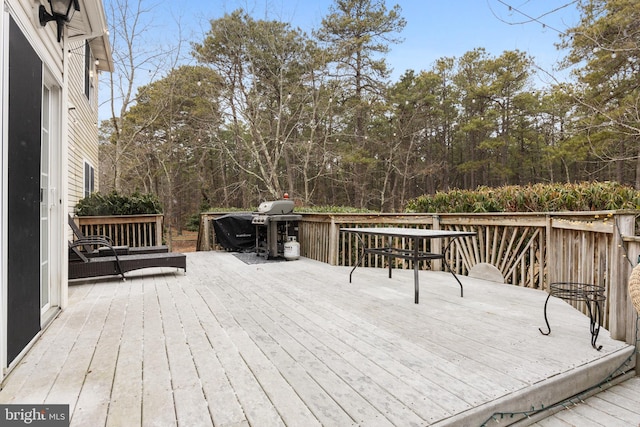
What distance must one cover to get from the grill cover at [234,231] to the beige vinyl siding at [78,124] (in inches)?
108

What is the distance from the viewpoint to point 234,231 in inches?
323

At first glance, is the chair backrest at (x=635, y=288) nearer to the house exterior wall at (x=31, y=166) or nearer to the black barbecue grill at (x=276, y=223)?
the house exterior wall at (x=31, y=166)

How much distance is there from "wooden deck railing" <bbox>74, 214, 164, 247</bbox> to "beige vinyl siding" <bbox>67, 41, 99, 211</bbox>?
18.7 inches

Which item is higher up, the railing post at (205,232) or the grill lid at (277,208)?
the grill lid at (277,208)

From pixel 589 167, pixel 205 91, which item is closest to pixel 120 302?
pixel 205 91

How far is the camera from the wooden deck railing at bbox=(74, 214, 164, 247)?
20.8 ft

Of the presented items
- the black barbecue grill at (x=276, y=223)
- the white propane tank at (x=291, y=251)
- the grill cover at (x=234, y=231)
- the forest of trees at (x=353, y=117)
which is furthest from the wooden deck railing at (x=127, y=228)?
the forest of trees at (x=353, y=117)

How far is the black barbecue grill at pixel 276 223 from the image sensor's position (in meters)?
6.72

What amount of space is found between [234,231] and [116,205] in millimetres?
2452

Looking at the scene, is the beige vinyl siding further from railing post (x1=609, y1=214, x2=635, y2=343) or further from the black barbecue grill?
railing post (x1=609, y1=214, x2=635, y2=343)

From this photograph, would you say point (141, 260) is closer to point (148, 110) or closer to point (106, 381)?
point (106, 381)

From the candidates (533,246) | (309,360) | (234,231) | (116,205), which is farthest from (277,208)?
(309,360)

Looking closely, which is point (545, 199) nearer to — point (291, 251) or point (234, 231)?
point (291, 251)

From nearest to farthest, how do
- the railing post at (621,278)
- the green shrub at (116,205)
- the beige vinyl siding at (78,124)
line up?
the railing post at (621,278) < the beige vinyl siding at (78,124) < the green shrub at (116,205)
